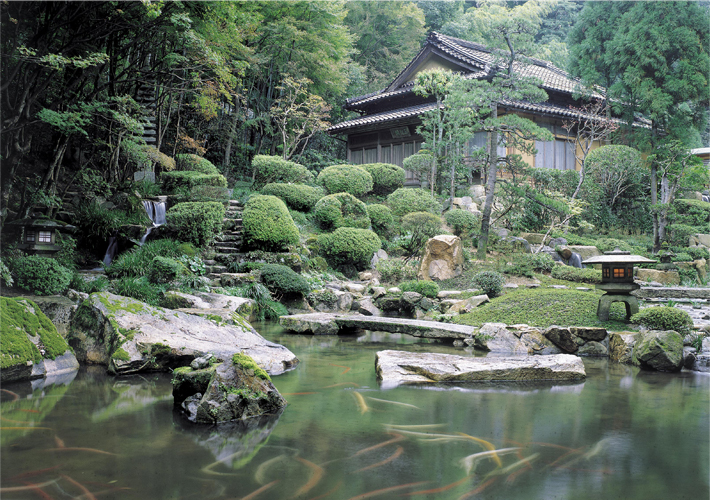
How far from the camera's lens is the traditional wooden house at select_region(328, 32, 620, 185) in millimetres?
21031

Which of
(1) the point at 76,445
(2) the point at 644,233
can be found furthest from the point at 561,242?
(1) the point at 76,445

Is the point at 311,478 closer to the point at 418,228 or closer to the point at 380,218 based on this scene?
Answer: the point at 418,228

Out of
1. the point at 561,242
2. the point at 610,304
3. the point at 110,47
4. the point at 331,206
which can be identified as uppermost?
→ the point at 110,47

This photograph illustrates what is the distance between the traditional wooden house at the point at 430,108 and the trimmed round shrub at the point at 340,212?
21.3 ft

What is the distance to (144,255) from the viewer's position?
10.8 metres

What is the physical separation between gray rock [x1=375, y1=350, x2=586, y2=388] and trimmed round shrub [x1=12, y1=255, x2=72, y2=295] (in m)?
5.44

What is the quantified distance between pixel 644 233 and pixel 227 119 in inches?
720

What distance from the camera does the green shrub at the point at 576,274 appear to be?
531 inches

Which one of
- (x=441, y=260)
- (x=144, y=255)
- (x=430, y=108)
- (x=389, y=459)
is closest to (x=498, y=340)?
(x=389, y=459)

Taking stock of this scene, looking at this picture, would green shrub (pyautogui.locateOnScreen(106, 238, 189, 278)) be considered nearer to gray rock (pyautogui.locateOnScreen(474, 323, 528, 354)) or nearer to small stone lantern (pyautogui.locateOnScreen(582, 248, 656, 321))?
gray rock (pyautogui.locateOnScreen(474, 323, 528, 354))

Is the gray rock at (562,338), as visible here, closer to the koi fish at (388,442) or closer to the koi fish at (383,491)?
the koi fish at (388,442)

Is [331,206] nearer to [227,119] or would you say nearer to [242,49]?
[242,49]

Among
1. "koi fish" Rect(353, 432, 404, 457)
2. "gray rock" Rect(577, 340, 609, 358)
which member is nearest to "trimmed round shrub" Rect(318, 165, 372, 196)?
"gray rock" Rect(577, 340, 609, 358)

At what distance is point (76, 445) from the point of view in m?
3.66
